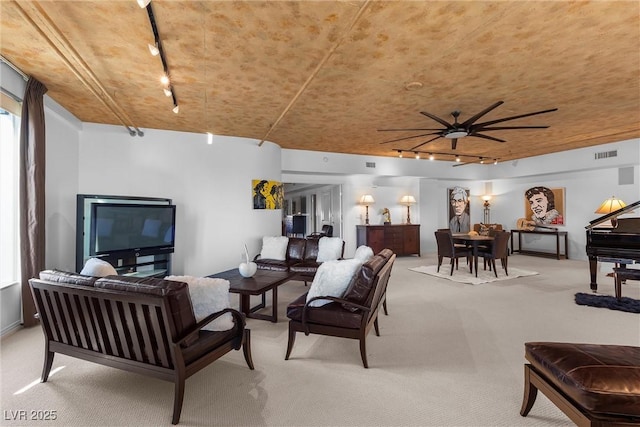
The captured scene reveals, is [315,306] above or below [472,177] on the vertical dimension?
below

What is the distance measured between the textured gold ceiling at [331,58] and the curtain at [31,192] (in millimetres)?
382

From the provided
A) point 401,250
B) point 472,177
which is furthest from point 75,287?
point 472,177

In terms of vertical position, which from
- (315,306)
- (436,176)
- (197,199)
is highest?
(436,176)

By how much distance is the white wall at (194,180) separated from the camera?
495 cm

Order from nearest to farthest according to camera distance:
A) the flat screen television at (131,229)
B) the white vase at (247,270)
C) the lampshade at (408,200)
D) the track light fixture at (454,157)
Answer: the white vase at (247,270) < the flat screen television at (131,229) < the track light fixture at (454,157) < the lampshade at (408,200)

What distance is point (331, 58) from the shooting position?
118 inches

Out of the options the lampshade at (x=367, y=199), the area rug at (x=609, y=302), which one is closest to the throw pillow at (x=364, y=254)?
the area rug at (x=609, y=302)

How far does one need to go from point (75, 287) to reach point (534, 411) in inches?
124

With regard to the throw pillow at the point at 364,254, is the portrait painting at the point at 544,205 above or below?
above

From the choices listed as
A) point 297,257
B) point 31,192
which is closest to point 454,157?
point 297,257

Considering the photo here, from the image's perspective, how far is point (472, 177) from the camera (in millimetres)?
9609

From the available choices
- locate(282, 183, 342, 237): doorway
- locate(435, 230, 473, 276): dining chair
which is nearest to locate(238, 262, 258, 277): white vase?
locate(435, 230, 473, 276): dining chair

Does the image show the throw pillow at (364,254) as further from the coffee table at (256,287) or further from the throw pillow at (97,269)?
the throw pillow at (97,269)

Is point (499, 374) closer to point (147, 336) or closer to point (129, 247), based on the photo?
point (147, 336)
